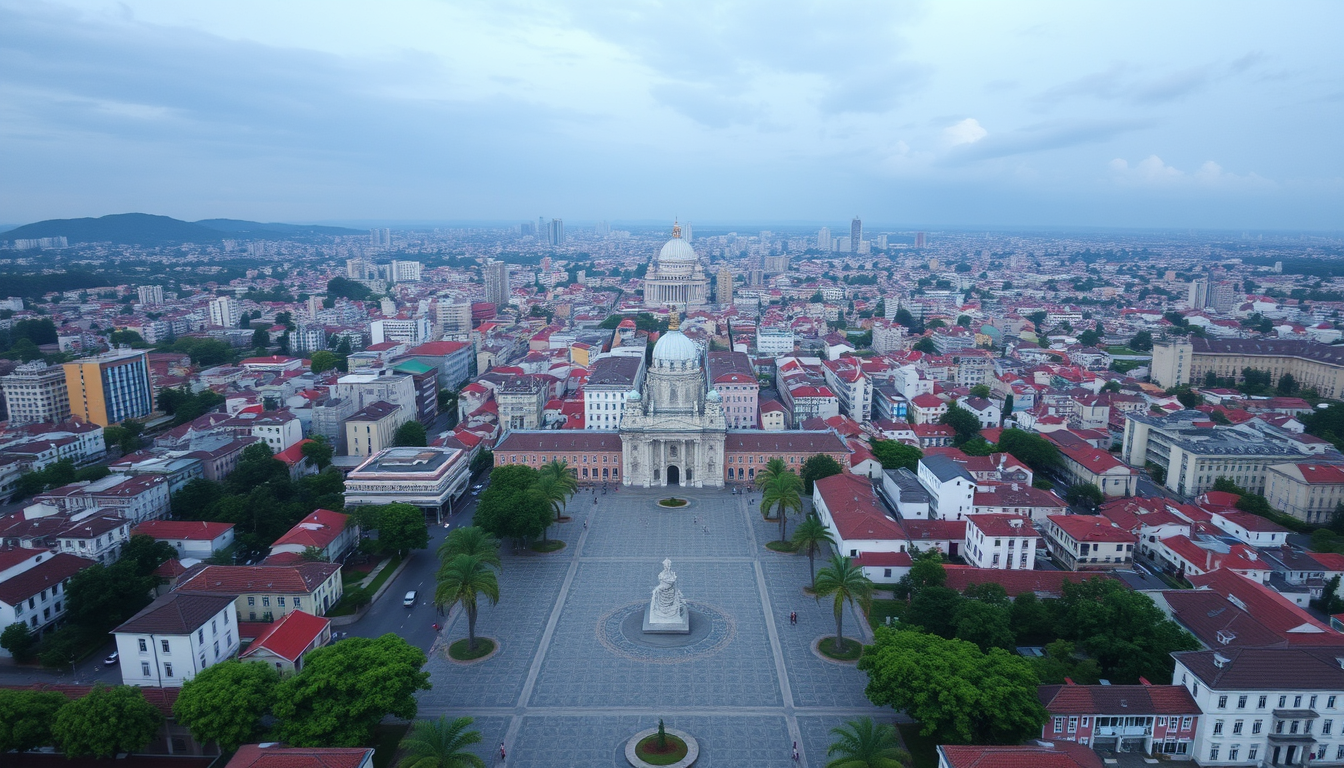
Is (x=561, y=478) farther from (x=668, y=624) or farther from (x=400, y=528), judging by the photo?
(x=668, y=624)

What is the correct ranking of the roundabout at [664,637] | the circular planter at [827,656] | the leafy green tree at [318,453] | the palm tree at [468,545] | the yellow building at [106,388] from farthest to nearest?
the yellow building at [106,388], the leafy green tree at [318,453], the palm tree at [468,545], the roundabout at [664,637], the circular planter at [827,656]

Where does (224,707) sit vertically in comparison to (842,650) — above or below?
above

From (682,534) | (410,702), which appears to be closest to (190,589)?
(410,702)

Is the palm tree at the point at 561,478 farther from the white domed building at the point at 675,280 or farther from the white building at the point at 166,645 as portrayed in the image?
the white domed building at the point at 675,280

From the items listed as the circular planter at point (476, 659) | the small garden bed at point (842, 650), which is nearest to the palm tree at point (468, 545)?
the circular planter at point (476, 659)

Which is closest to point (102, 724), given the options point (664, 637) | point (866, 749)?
point (664, 637)

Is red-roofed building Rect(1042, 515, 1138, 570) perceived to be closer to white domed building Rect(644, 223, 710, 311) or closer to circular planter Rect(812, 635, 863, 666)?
circular planter Rect(812, 635, 863, 666)

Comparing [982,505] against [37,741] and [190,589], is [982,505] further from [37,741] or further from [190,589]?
[37,741]
